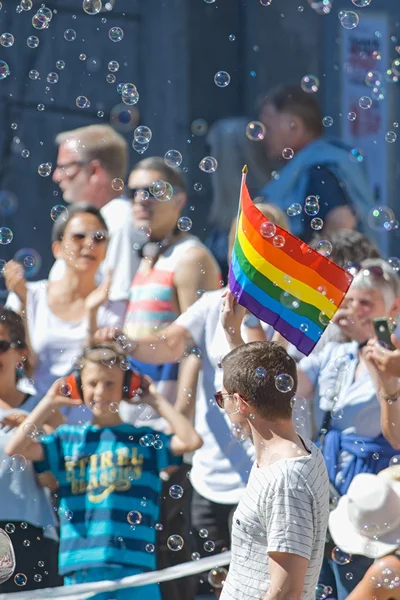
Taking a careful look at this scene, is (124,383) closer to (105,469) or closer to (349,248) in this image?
(105,469)

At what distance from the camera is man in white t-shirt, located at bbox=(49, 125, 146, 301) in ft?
15.7

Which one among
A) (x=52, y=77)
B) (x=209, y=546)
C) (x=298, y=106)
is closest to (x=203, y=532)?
(x=209, y=546)

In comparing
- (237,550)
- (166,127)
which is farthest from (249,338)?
(166,127)

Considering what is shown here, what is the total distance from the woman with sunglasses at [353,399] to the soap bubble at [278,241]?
1.77 feet

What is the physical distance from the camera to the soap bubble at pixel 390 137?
20.8ft

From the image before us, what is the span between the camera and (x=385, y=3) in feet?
21.9

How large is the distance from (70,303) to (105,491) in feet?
2.97

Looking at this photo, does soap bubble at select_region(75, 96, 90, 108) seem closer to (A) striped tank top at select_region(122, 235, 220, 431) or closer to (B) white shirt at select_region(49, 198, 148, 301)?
(B) white shirt at select_region(49, 198, 148, 301)

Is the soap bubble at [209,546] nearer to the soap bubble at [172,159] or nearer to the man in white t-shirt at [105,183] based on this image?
the man in white t-shirt at [105,183]

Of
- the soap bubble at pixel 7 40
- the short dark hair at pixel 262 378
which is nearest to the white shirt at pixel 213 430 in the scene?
the short dark hair at pixel 262 378

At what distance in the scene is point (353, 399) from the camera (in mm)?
3768

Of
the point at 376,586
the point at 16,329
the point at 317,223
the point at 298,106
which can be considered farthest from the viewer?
the point at 298,106

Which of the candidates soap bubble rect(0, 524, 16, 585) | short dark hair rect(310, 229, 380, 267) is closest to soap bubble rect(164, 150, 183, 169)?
short dark hair rect(310, 229, 380, 267)

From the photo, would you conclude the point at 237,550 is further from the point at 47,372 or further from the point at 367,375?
the point at 47,372
